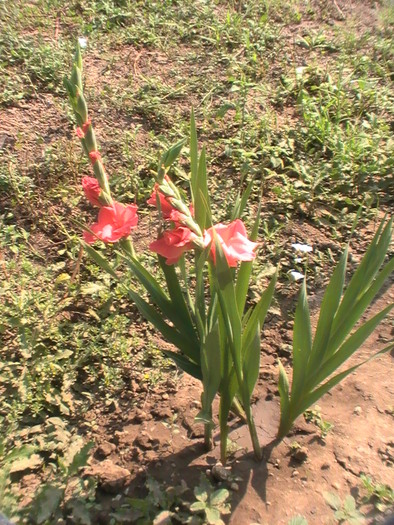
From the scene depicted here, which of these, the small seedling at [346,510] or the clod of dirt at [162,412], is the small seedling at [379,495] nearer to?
the small seedling at [346,510]

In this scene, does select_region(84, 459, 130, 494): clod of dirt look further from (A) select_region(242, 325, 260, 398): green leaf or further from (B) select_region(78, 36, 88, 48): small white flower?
(B) select_region(78, 36, 88, 48): small white flower

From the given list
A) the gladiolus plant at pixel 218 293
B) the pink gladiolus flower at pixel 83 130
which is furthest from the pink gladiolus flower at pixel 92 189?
the pink gladiolus flower at pixel 83 130

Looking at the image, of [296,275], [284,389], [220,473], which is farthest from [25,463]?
[296,275]

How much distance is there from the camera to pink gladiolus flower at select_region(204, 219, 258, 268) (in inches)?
54.4

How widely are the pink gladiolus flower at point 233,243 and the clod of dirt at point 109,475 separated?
780mm

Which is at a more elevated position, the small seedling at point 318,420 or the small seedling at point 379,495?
the small seedling at point 318,420

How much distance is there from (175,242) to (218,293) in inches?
6.7

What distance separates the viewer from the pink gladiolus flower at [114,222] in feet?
4.75

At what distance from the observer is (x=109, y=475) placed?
1792 mm

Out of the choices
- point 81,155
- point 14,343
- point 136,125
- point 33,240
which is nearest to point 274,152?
point 136,125

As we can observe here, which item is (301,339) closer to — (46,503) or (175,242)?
(175,242)

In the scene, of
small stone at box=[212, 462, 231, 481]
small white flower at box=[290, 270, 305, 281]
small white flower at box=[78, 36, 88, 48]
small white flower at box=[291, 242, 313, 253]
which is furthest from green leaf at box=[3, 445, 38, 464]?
small white flower at box=[78, 36, 88, 48]

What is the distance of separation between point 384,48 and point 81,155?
1.99m

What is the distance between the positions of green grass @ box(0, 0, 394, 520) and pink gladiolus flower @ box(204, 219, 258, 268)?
2.17 feet
